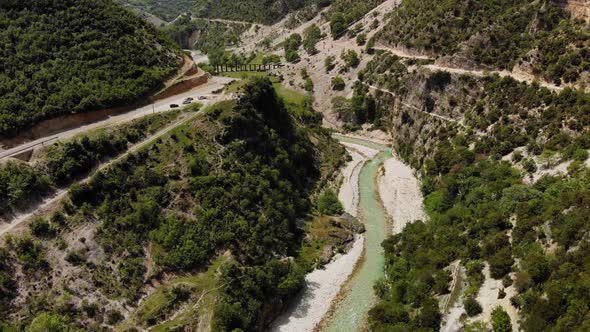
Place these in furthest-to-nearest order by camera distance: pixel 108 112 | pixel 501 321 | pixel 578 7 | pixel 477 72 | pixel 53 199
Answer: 1. pixel 477 72
2. pixel 578 7
3. pixel 108 112
4. pixel 53 199
5. pixel 501 321

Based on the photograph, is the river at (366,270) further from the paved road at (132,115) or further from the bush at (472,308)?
the paved road at (132,115)

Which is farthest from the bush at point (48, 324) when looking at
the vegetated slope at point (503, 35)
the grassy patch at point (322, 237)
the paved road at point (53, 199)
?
the vegetated slope at point (503, 35)

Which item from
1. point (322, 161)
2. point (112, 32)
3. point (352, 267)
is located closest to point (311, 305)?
point (352, 267)

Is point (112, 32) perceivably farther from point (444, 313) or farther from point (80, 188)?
point (444, 313)

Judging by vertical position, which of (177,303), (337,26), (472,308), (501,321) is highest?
(337,26)

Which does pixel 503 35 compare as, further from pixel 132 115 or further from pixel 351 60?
pixel 132 115

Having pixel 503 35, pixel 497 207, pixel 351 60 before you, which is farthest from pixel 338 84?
pixel 497 207
